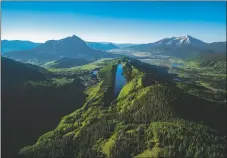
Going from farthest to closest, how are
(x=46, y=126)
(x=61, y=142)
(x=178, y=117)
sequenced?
1. (x=46, y=126)
2. (x=178, y=117)
3. (x=61, y=142)

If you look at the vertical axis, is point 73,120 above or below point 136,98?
below

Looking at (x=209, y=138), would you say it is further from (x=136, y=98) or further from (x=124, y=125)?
(x=136, y=98)

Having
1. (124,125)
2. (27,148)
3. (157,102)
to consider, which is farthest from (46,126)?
(157,102)

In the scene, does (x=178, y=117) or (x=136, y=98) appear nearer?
(x=178, y=117)

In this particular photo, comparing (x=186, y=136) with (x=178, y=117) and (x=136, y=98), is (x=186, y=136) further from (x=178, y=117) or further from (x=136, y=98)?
(x=136, y=98)

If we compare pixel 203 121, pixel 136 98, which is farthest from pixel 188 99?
pixel 136 98

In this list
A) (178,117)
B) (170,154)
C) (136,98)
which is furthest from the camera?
(136,98)
